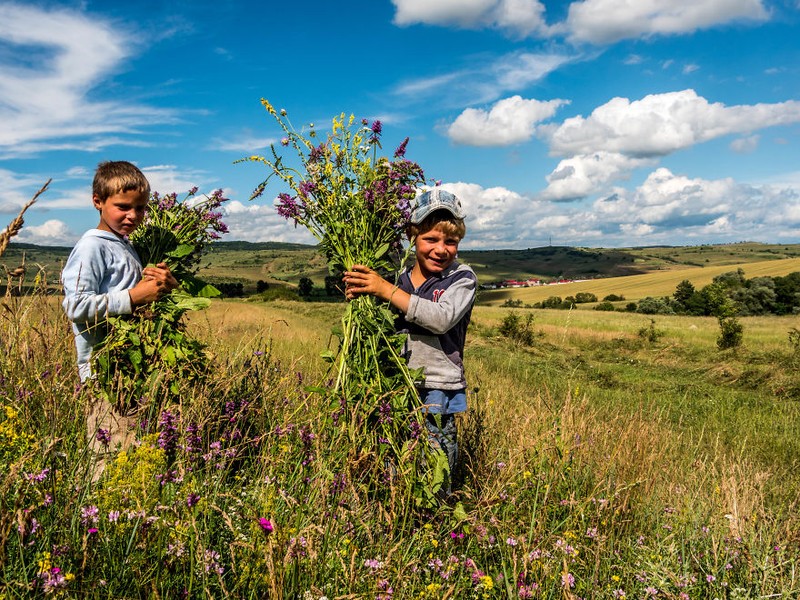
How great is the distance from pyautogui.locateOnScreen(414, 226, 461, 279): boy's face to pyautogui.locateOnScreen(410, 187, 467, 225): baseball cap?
105mm

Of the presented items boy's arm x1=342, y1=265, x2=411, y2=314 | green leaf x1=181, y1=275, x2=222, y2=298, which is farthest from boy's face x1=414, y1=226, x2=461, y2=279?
green leaf x1=181, y1=275, x2=222, y2=298

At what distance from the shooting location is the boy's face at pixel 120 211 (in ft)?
9.25

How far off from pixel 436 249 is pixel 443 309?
1.34 ft

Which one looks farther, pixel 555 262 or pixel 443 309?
pixel 555 262

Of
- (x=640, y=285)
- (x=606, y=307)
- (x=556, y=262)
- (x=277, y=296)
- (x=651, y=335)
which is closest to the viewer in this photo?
(x=651, y=335)

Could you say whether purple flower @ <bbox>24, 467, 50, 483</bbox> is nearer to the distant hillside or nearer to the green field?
the green field

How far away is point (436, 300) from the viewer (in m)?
2.99

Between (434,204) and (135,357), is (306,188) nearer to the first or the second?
(434,204)

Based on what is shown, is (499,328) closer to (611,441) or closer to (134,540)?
(611,441)

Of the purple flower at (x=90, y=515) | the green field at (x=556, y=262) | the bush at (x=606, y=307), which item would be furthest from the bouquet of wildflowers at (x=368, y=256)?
the green field at (x=556, y=262)

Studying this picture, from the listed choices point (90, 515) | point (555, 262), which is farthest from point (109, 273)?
point (555, 262)

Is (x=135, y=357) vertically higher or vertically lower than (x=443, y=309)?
lower

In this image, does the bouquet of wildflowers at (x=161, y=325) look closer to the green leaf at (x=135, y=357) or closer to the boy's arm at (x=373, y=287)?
the green leaf at (x=135, y=357)

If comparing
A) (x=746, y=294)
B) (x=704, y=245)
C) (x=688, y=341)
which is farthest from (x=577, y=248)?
(x=688, y=341)
